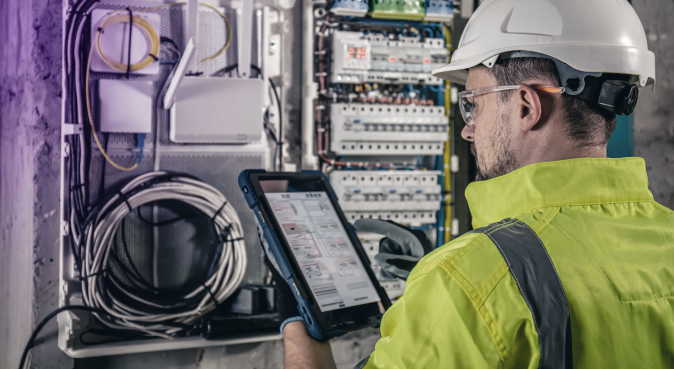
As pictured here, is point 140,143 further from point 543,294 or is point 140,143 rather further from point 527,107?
point 543,294

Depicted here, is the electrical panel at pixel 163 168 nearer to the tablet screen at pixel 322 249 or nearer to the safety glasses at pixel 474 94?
the tablet screen at pixel 322 249

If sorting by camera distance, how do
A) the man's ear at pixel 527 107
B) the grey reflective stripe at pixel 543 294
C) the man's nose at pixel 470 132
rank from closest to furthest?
1. the grey reflective stripe at pixel 543 294
2. the man's ear at pixel 527 107
3. the man's nose at pixel 470 132

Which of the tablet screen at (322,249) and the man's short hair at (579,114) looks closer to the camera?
the man's short hair at (579,114)

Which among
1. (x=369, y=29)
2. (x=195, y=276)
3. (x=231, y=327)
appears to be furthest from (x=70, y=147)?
(x=369, y=29)

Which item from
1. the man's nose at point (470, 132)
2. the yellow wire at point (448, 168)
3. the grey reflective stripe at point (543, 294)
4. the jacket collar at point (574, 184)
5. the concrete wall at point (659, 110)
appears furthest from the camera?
the concrete wall at point (659, 110)

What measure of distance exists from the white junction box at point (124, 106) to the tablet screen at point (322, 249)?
27.9 inches

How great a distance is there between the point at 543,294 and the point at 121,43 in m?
1.88

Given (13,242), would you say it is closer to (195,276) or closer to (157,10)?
(195,276)

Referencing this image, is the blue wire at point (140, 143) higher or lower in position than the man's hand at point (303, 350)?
higher

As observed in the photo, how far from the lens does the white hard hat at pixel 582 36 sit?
3.31ft

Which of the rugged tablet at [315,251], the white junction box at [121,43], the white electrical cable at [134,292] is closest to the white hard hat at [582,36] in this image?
the rugged tablet at [315,251]

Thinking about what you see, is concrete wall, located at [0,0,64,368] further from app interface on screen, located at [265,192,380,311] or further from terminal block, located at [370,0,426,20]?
terminal block, located at [370,0,426,20]

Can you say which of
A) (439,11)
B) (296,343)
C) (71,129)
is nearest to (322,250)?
(296,343)

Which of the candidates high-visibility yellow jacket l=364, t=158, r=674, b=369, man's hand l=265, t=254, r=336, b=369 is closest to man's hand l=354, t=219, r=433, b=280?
man's hand l=265, t=254, r=336, b=369
